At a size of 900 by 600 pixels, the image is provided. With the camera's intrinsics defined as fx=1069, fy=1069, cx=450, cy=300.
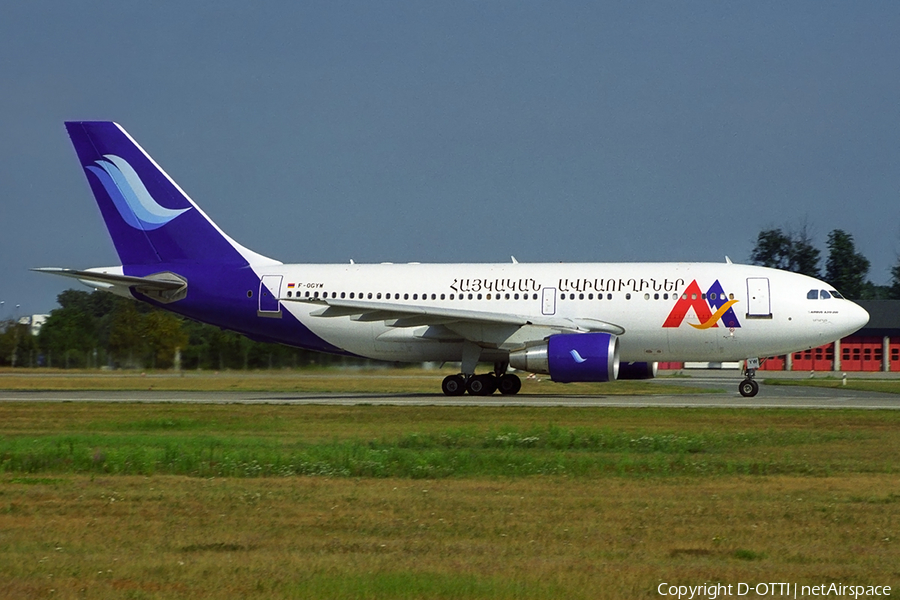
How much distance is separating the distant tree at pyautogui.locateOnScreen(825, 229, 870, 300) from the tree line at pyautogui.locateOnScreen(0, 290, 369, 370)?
61399mm

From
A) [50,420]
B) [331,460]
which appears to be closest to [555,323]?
[50,420]

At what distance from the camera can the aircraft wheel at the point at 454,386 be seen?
29.3 meters

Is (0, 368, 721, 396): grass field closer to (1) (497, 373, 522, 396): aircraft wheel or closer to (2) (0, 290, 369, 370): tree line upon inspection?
(2) (0, 290, 369, 370): tree line

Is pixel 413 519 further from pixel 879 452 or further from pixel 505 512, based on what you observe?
pixel 879 452

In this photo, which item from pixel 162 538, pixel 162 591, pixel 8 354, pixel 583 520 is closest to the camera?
pixel 162 591

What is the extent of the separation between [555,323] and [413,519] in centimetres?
1903

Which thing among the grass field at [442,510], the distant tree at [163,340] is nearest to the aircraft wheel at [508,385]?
the grass field at [442,510]

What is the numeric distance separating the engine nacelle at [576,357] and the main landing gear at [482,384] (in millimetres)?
2781

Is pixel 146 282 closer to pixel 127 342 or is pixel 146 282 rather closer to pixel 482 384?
pixel 482 384

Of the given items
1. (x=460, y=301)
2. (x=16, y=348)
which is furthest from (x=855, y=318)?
(x=16, y=348)

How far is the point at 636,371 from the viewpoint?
101ft

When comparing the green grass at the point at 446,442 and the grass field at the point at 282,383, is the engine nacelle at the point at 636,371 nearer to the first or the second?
the grass field at the point at 282,383

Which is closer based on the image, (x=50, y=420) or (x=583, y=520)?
(x=583, y=520)

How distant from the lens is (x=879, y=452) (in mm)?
14633
